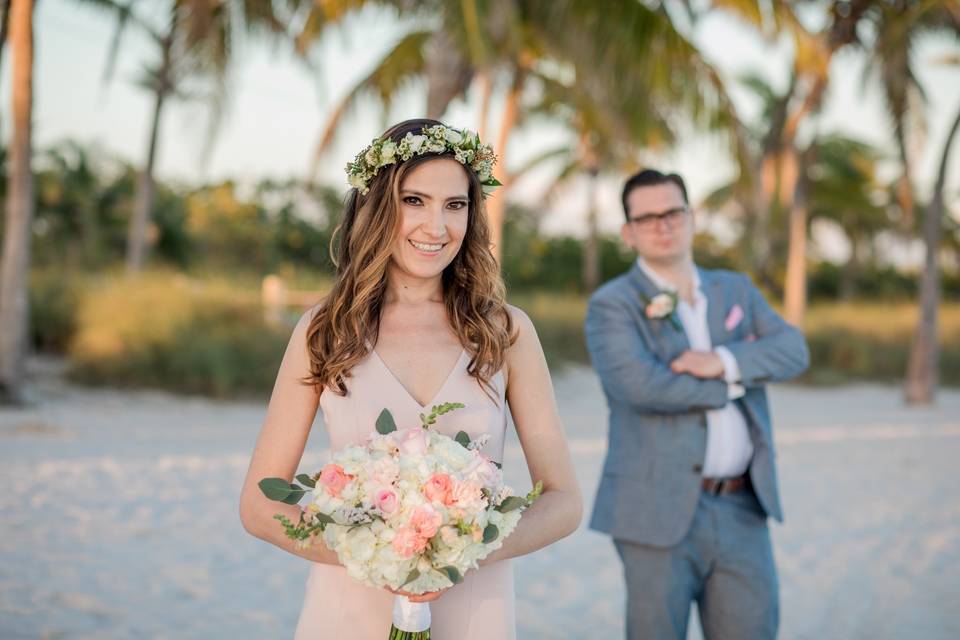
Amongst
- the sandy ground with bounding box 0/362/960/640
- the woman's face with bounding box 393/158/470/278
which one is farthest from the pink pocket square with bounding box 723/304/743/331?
the sandy ground with bounding box 0/362/960/640

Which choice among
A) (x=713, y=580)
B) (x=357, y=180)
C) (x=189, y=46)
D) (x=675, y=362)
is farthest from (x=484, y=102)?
(x=357, y=180)

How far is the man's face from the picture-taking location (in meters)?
3.76

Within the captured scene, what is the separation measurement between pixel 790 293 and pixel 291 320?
1197 cm

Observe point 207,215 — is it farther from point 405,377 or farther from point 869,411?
point 405,377

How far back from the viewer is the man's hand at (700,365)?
3.60m

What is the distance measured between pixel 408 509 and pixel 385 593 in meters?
0.63

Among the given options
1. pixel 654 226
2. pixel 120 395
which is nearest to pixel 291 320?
pixel 120 395

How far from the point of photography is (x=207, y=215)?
80.7 feet

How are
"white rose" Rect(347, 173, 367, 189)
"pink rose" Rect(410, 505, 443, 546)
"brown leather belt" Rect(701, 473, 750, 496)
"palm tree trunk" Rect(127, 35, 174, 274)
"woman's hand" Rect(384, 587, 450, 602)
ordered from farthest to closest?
"palm tree trunk" Rect(127, 35, 174, 274) → "brown leather belt" Rect(701, 473, 750, 496) → "white rose" Rect(347, 173, 367, 189) → "woman's hand" Rect(384, 587, 450, 602) → "pink rose" Rect(410, 505, 443, 546)

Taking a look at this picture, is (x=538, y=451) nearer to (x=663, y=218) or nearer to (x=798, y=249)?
(x=663, y=218)

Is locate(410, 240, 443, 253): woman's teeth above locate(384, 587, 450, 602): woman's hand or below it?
above

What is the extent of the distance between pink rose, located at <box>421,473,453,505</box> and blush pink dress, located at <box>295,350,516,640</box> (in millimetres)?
409

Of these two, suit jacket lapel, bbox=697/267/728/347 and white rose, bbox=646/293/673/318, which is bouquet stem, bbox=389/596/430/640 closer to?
white rose, bbox=646/293/673/318

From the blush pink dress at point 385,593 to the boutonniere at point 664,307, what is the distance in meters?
1.34
